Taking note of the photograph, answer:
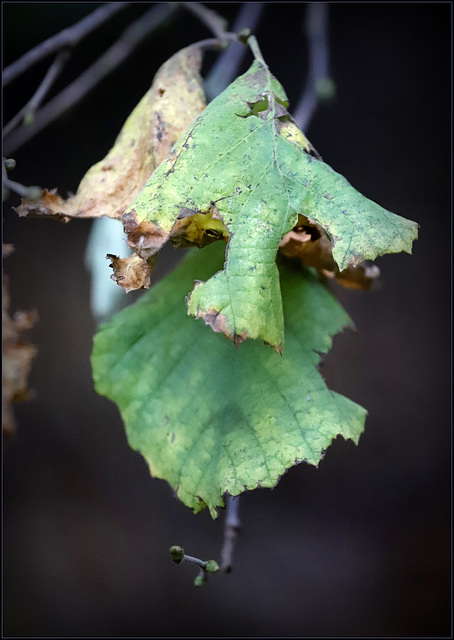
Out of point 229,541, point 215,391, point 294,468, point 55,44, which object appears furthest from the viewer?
point 294,468

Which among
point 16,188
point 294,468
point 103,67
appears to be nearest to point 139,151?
point 16,188

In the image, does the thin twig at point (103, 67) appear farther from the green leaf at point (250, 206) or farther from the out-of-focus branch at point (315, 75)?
the green leaf at point (250, 206)

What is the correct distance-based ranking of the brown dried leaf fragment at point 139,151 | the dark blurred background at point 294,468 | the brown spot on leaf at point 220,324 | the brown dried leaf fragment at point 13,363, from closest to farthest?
1. the brown spot on leaf at point 220,324
2. the brown dried leaf fragment at point 139,151
3. the brown dried leaf fragment at point 13,363
4. the dark blurred background at point 294,468

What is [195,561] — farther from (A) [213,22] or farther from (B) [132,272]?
(A) [213,22]

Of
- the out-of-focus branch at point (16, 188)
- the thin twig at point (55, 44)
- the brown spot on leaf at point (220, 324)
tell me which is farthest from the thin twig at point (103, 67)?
the brown spot on leaf at point (220, 324)

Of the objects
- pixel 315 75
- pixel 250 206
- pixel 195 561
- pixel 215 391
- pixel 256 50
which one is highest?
pixel 315 75

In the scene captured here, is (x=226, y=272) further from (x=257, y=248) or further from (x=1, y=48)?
(x=1, y=48)
